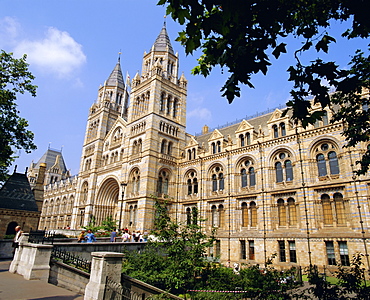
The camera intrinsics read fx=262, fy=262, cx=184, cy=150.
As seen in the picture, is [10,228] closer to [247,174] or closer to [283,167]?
[247,174]

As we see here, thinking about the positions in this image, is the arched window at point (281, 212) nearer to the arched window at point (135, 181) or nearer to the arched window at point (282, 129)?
the arched window at point (282, 129)

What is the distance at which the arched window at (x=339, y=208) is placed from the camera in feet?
69.3

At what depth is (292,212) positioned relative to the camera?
24.0 meters

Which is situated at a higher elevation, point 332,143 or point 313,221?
point 332,143

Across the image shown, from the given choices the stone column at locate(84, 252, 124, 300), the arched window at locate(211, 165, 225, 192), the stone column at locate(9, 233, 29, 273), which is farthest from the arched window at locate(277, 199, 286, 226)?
the stone column at locate(9, 233, 29, 273)

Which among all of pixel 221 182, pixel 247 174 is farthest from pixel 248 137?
pixel 221 182

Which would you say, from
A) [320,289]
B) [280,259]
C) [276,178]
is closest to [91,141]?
[276,178]

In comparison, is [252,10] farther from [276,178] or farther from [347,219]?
[276,178]

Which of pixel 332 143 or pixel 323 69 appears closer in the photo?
pixel 323 69

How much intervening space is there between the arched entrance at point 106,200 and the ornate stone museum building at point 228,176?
0.48 ft

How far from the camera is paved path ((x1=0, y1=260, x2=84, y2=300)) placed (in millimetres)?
8977

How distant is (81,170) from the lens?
44.7 metres

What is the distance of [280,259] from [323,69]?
21.2m

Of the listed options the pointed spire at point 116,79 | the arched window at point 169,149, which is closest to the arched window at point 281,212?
the arched window at point 169,149
